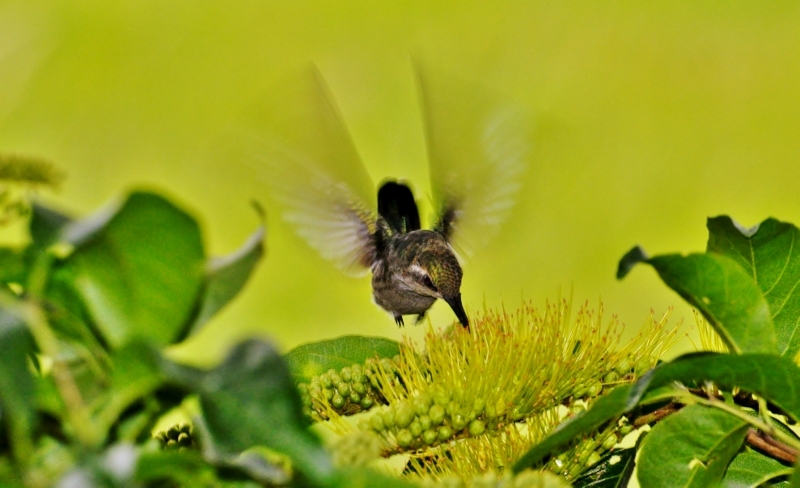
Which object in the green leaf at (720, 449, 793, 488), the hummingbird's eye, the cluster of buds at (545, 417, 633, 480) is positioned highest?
the hummingbird's eye

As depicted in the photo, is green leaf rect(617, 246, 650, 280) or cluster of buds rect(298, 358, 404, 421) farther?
cluster of buds rect(298, 358, 404, 421)

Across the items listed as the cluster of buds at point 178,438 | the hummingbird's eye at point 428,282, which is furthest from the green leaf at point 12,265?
the hummingbird's eye at point 428,282

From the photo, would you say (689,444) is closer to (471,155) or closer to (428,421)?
(428,421)

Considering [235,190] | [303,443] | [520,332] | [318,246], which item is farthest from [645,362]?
[235,190]

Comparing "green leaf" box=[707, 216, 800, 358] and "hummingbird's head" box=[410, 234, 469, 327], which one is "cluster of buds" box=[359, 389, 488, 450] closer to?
"green leaf" box=[707, 216, 800, 358]

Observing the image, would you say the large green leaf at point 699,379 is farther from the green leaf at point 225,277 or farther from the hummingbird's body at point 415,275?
the hummingbird's body at point 415,275

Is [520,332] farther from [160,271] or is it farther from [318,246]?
[318,246]

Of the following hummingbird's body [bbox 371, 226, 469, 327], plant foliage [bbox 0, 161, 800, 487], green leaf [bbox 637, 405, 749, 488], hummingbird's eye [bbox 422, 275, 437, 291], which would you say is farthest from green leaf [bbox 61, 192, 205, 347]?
hummingbird's eye [bbox 422, 275, 437, 291]
